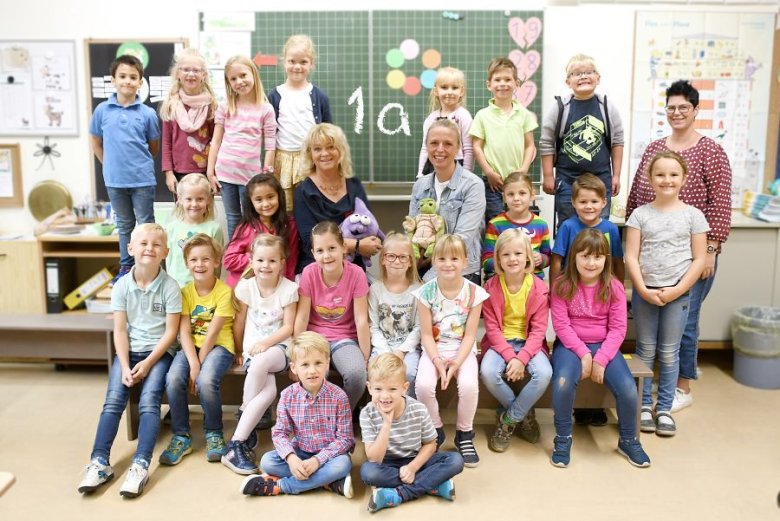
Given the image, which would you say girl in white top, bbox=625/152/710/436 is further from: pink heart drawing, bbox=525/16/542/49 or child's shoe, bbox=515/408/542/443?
pink heart drawing, bbox=525/16/542/49

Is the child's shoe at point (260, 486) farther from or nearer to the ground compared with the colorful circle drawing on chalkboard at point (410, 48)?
nearer to the ground

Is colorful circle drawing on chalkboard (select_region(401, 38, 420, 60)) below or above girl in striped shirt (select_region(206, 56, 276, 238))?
above

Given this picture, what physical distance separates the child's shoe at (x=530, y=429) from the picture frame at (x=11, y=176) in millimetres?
3259

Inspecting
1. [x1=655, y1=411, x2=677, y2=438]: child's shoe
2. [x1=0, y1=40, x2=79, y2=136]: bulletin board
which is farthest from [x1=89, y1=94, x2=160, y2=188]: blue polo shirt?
[x1=655, y1=411, x2=677, y2=438]: child's shoe

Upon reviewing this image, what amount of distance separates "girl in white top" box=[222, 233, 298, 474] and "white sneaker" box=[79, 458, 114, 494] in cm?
41

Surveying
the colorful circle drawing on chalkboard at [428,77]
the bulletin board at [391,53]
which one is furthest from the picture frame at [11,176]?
the colorful circle drawing on chalkboard at [428,77]

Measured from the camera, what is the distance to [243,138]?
128 inches

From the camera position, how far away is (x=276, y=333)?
280cm

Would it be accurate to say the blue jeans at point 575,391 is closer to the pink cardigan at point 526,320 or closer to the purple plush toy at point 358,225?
the pink cardigan at point 526,320

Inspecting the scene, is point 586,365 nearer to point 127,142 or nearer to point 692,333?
point 692,333

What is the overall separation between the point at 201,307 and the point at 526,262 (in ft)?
4.32

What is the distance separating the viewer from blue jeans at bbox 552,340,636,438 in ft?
8.93

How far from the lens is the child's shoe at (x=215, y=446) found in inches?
107

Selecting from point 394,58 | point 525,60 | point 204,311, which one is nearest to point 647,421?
point 204,311
